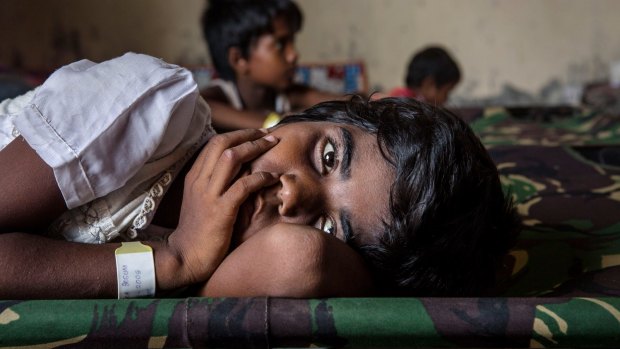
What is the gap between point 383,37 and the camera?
12.1 feet

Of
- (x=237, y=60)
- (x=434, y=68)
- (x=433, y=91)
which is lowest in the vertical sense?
(x=433, y=91)

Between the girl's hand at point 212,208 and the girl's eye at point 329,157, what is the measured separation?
3.0 inches

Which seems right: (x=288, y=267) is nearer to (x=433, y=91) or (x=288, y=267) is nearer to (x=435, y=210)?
→ (x=435, y=210)

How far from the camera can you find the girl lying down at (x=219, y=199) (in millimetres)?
742

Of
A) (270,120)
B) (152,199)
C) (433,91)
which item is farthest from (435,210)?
(433,91)

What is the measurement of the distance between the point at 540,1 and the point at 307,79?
136 centimetres

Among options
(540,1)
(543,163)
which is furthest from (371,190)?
(540,1)

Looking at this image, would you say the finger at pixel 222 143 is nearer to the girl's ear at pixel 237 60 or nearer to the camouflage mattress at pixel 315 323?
the camouflage mattress at pixel 315 323

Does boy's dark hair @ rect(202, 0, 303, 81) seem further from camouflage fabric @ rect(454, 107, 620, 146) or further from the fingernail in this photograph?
the fingernail

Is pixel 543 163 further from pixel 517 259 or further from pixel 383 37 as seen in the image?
pixel 383 37

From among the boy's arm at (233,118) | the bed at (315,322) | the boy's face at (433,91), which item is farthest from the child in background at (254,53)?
the bed at (315,322)

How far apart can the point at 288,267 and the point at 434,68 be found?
256 cm

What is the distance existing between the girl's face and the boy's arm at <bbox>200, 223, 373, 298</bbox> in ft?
0.18

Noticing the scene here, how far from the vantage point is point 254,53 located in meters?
2.42
